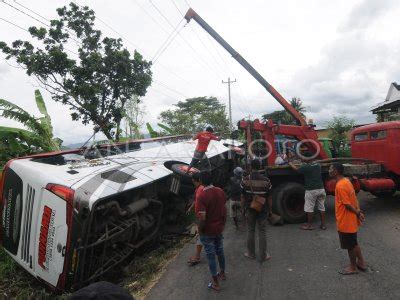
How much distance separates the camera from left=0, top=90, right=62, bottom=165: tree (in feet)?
27.7

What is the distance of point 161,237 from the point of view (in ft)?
21.6

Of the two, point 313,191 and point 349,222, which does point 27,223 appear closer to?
point 349,222

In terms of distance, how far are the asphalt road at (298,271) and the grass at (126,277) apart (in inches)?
7.8

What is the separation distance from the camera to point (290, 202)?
25.1ft

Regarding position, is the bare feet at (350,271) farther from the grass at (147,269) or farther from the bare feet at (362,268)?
the grass at (147,269)

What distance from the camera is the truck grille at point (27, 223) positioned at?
15.5ft

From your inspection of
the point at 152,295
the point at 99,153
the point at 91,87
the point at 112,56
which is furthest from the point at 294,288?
the point at 112,56

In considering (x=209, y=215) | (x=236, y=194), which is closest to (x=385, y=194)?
(x=236, y=194)

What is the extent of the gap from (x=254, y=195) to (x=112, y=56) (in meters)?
13.2

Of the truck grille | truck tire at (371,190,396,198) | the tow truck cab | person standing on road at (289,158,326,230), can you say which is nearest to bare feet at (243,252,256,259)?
person standing on road at (289,158,326,230)

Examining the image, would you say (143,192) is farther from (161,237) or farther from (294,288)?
(294,288)

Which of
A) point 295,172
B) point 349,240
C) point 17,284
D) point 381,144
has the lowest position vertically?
point 17,284

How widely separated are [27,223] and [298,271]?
385cm

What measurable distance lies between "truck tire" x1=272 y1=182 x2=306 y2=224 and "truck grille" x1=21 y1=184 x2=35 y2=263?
188 inches
